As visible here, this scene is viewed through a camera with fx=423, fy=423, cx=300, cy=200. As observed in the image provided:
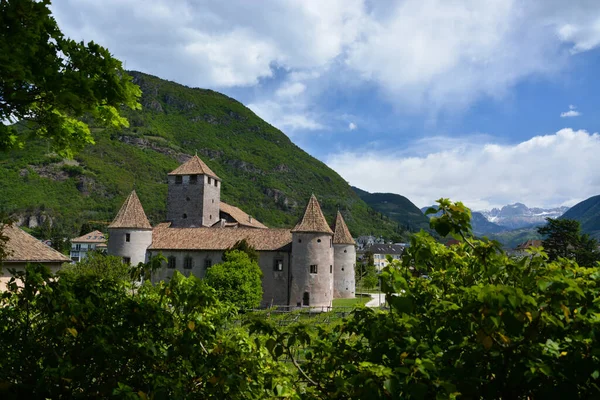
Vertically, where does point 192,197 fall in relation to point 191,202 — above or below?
above

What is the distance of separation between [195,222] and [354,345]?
172 feet

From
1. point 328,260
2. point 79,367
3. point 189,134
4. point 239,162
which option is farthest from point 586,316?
point 189,134

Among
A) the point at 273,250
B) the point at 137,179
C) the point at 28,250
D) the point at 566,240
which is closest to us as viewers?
the point at 28,250

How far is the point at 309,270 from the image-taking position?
39156mm

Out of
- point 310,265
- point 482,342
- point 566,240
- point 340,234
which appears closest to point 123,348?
point 482,342

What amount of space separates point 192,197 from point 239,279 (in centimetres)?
2194

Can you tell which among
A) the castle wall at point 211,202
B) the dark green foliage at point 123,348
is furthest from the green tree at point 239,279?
the dark green foliage at point 123,348

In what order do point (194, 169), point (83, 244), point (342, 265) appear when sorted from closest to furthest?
point (342, 265)
point (194, 169)
point (83, 244)

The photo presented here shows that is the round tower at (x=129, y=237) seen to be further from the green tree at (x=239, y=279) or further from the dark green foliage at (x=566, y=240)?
the dark green foliage at (x=566, y=240)

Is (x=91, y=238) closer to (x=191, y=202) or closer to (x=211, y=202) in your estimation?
(x=191, y=202)

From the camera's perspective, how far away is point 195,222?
54125mm

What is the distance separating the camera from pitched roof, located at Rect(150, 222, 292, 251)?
41469 millimetres

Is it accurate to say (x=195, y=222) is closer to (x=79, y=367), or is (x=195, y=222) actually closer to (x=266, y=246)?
(x=266, y=246)

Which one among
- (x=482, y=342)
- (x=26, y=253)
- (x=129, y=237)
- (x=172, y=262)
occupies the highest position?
(x=129, y=237)
